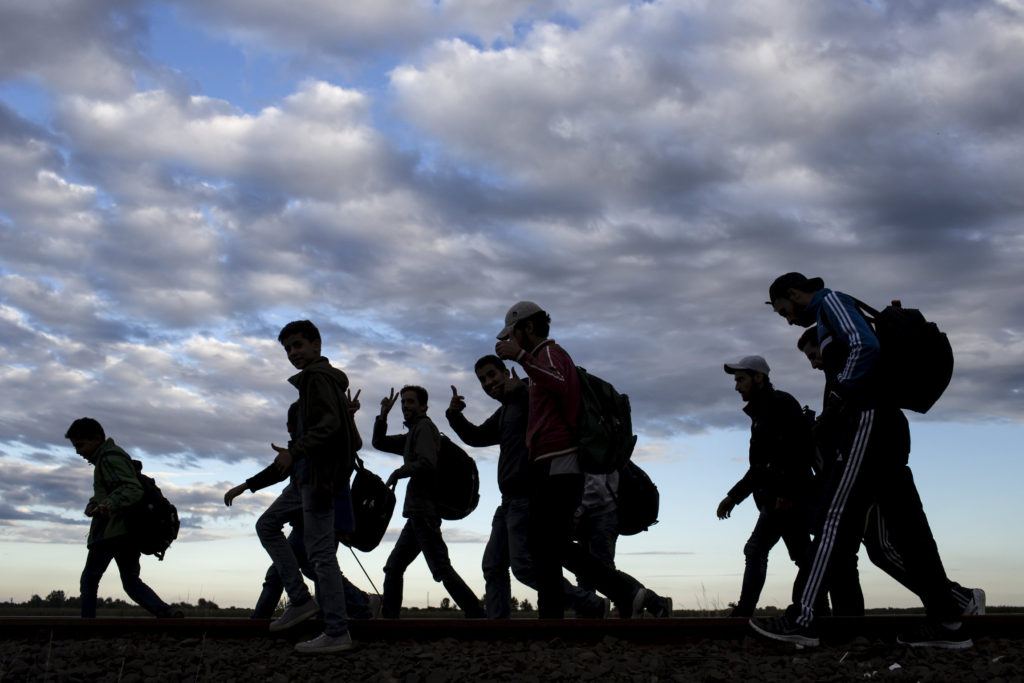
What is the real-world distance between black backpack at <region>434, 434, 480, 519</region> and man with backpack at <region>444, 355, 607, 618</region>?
0.55ft

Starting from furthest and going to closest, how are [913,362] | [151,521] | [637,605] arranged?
1. [151,521]
2. [637,605]
3. [913,362]

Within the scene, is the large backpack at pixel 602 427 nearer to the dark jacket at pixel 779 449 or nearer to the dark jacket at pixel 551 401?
the dark jacket at pixel 551 401

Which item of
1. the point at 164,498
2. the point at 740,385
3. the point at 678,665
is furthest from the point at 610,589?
the point at 164,498

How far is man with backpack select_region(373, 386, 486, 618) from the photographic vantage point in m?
8.66

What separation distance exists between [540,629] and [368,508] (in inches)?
113

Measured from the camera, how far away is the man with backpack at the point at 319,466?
6.14 m

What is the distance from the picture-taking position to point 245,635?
6.64 meters

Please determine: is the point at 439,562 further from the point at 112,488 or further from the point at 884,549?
the point at 884,549

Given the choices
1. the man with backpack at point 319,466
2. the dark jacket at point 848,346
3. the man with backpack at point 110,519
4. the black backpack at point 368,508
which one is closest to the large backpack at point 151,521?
the man with backpack at point 110,519

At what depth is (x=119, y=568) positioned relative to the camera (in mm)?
8805

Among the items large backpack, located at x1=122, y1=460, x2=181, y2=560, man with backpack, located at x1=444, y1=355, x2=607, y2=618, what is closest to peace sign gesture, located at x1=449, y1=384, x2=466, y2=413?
man with backpack, located at x1=444, y1=355, x2=607, y2=618

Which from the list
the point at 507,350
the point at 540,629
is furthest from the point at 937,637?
the point at 507,350

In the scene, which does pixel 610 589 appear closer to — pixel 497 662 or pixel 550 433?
pixel 550 433

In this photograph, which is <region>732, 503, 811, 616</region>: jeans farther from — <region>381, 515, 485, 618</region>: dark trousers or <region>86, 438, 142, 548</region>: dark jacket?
<region>86, 438, 142, 548</region>: dark jacket
